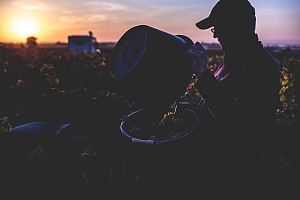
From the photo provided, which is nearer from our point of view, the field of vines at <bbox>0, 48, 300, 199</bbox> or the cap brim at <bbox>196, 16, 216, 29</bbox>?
the cap brim at <bbox>196, 16, 216, 29</bbox>

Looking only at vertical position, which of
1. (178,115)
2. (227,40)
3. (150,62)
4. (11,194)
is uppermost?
(227,40)

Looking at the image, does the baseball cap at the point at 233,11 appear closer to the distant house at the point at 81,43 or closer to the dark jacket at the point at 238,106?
the dark jacket at the point at 238,106

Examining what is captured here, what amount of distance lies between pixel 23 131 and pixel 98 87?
4.69m

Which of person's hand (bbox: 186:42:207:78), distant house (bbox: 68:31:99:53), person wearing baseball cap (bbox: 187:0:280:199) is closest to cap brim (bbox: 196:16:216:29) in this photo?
person wearing baseball cap (bbox: 187:0:280:199)

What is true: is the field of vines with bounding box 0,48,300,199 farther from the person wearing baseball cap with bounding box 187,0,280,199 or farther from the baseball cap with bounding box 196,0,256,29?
the baseball cap with bounding box 196,0,256,29

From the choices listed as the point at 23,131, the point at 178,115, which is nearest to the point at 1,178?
the point at 23,131

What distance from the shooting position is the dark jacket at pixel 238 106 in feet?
6.58

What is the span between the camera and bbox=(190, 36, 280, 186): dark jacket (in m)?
2.01

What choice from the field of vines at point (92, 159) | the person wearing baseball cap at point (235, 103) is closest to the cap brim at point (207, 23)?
the person wearing baseball cap at point (235, 103)

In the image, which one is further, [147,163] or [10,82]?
[10,82]

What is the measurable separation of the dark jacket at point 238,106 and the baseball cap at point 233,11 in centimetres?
18

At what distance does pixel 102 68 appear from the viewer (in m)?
10.3

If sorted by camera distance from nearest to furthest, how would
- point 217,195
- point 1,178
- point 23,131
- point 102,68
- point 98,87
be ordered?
1. point 217,195
2. point 1,178
3. point 23,131
4. point 98,87
5. point 102,68

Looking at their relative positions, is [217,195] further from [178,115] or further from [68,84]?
[68,84]
